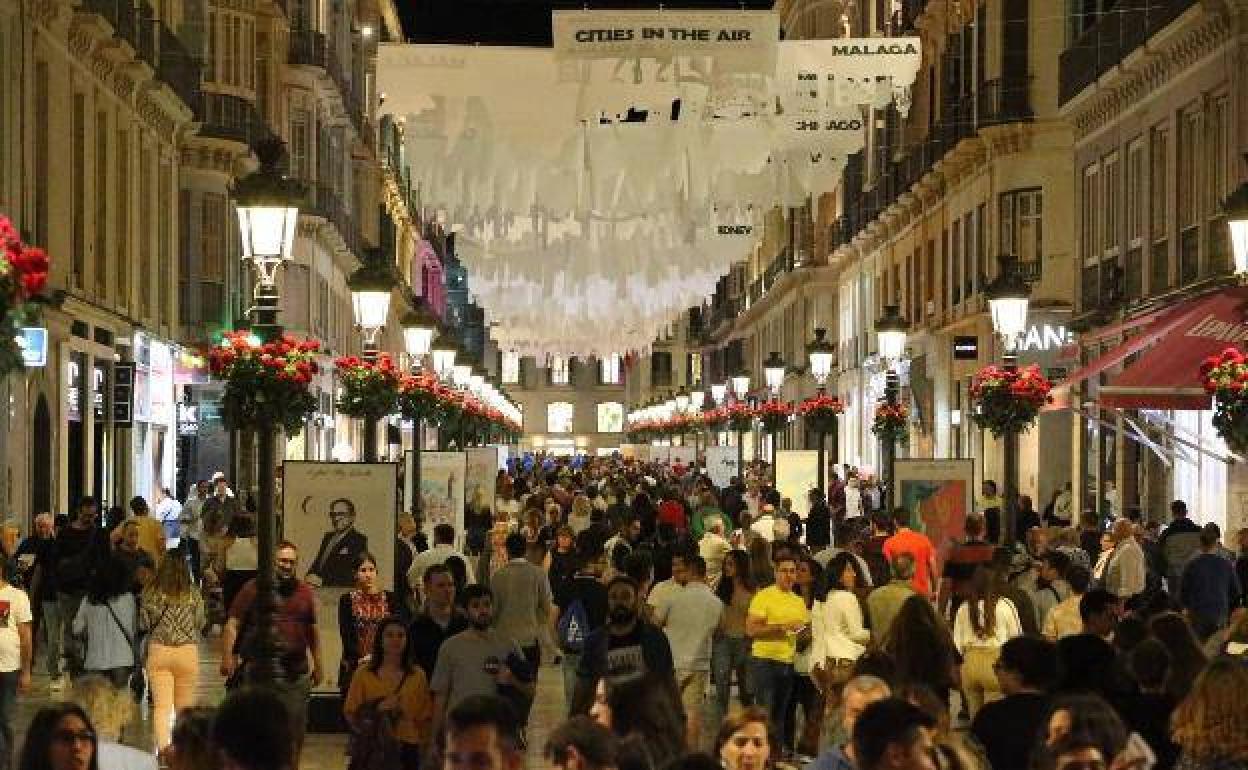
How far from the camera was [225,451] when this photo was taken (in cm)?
4844

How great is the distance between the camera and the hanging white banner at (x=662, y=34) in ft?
90.0

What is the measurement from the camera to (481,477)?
115 feet

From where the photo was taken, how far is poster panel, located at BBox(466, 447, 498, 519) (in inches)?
1361

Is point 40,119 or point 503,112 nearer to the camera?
point 503,112

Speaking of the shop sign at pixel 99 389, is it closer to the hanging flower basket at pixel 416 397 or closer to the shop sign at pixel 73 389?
the shop sign at pixel 73 389

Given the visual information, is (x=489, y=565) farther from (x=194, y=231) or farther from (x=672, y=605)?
(x=194, y=231)

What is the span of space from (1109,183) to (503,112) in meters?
12.5

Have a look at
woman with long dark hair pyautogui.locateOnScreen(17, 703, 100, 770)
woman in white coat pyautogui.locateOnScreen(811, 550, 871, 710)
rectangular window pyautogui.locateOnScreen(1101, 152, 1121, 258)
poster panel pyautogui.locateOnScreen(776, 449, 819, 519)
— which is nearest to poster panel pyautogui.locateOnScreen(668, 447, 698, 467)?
Answer: poster panel pyautogui.locateOnScreen(776, 449, 819, 519)

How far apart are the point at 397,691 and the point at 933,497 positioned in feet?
46.2

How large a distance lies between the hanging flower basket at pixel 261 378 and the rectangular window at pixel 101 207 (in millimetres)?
18762

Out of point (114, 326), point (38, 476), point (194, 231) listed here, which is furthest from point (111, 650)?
point (194, 231)

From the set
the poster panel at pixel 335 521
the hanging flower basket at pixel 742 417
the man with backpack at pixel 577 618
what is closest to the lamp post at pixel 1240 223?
the man with backpack at pixel 577 618

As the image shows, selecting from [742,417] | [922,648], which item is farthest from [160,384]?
[922,648]

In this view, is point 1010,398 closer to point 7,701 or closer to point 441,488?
point 441,488
